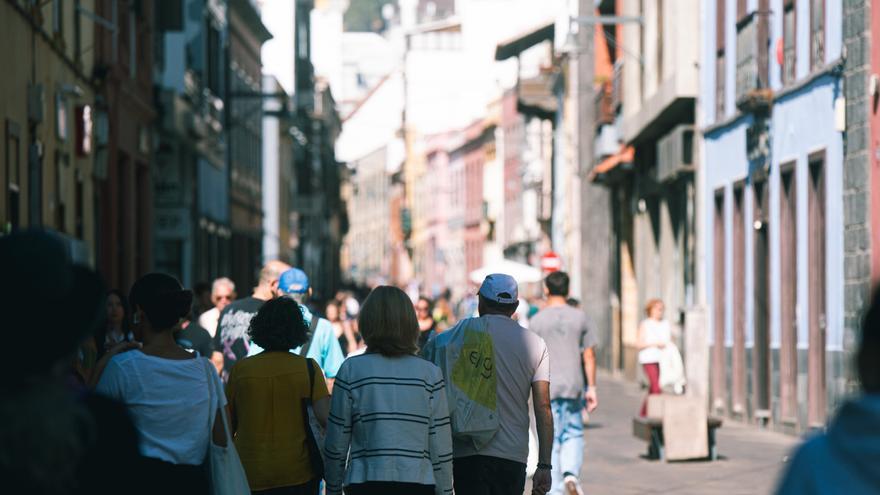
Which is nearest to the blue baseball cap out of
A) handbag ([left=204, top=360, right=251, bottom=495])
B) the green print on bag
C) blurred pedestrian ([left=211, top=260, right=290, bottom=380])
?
blurred pedestrian ([left=211, top=260, right=290, bottom=380])

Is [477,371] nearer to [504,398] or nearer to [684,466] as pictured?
[504,398]

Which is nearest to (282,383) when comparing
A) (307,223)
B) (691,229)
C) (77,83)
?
(77,83)

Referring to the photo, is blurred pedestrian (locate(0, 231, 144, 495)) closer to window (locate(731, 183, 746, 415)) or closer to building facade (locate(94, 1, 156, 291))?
building facade (locate(94, 1, 156, 291))

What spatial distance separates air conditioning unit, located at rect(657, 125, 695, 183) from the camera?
27281mm

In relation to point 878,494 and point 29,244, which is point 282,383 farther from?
point 878,494

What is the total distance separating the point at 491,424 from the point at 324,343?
1.93 meters

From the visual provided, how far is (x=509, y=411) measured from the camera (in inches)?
360

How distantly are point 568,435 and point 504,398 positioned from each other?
15.6ft

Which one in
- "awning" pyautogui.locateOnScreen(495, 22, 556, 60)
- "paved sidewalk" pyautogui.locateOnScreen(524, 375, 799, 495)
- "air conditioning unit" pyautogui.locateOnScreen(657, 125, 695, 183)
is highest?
"awning" pyautogui.locateOnScreen(495, 22, 556, 60)

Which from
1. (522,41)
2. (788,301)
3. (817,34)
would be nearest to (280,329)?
(817,34)

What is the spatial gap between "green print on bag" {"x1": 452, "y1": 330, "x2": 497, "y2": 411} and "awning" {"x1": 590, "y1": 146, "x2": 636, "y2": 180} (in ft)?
84.0

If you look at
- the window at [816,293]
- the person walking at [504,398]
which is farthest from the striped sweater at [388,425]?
the window at [816,293]

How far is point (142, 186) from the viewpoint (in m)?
28.8

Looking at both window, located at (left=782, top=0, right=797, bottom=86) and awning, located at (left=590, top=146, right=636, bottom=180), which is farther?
awning, located at (left=590, top=146, right=636, bottom=180)
